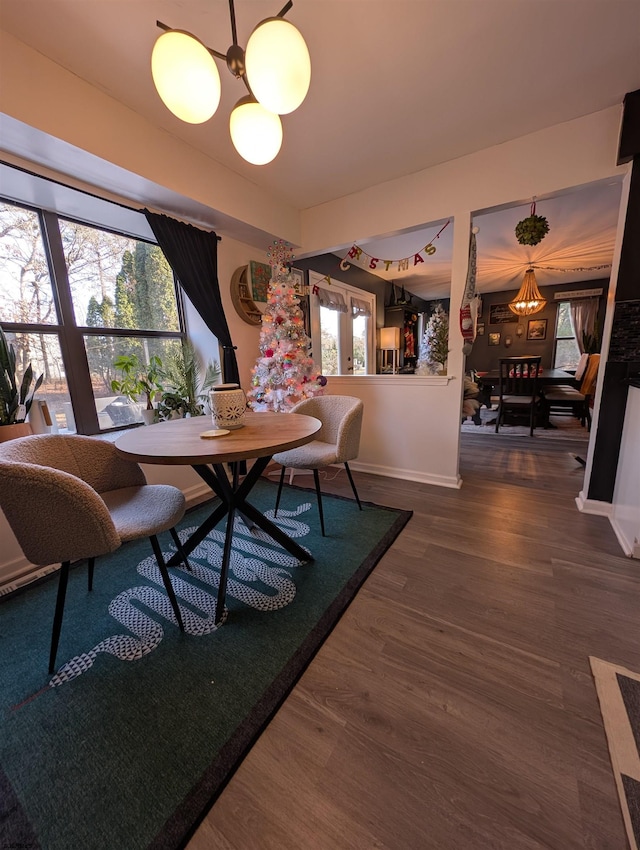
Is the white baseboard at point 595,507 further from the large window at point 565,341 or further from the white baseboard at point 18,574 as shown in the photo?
the large window at point 565,341

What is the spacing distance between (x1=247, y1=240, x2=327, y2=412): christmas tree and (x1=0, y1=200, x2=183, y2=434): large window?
2.80 feet

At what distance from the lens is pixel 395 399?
2.92 m

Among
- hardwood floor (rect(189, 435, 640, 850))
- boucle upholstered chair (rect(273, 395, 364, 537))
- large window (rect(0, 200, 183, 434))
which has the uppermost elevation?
large window (rect(0, 200, 183, 434))

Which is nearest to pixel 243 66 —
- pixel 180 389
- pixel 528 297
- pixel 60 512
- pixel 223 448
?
pixel 223 448

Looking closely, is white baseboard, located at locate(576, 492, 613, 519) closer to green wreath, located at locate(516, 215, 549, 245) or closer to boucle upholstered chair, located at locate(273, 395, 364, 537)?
boucle upholstered chair, located at locate(273, 395, 364, 537)

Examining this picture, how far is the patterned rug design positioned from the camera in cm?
82

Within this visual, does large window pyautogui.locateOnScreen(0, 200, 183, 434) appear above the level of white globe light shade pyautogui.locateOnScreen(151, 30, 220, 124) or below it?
below

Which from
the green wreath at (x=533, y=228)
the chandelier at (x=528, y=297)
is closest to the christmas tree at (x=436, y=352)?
the green wreath at (x=533, y=228)

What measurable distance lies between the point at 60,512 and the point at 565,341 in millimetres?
8463

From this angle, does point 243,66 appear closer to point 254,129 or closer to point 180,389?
point 254,129

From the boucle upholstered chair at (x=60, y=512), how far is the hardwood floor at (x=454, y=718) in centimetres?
70

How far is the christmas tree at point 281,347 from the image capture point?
2826mm

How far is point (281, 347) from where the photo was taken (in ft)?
9.28

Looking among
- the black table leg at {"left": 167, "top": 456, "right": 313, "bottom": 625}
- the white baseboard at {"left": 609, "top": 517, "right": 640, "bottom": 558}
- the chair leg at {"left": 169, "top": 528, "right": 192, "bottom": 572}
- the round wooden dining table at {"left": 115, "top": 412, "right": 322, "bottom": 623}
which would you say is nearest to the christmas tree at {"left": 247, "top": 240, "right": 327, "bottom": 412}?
the round wooden dining table at {"left": 115, "top": 412, "right": 322, "bottom": 623}
